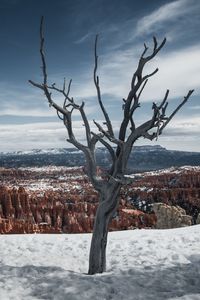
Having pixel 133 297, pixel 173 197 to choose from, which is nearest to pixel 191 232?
pixel 133 297

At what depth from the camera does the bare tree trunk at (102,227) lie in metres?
11.9

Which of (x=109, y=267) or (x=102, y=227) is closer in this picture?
(x=102, y=227)

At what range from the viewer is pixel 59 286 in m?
10.3

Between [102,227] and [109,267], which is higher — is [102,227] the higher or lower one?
the higher one

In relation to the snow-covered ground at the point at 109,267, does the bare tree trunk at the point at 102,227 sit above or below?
above

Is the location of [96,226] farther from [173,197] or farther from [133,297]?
[173,197]

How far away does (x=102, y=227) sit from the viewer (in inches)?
477

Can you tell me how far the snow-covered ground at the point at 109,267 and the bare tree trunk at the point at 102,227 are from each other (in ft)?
1.32

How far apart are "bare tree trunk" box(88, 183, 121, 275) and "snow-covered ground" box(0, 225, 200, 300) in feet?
1.32

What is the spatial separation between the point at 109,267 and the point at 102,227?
1.67 metres

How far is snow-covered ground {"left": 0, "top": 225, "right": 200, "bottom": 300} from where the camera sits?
32.7ft

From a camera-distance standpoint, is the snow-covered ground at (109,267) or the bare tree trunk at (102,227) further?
the bare tree trunk at (102,227)

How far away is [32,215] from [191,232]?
274 ft

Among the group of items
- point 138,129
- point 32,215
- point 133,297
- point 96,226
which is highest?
point 138,129
